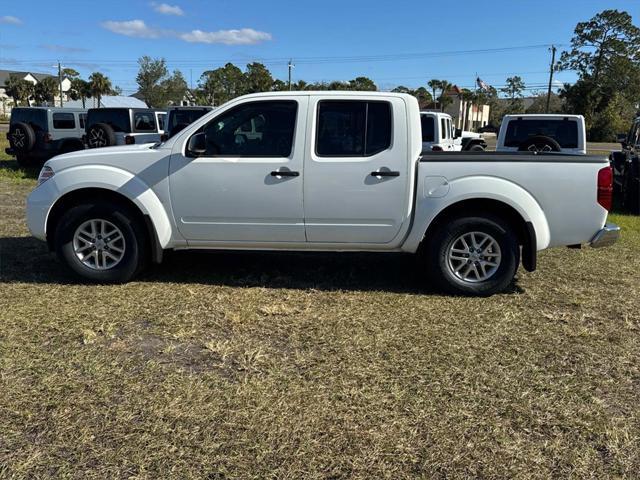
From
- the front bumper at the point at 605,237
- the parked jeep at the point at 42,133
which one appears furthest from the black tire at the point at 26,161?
the front bumper at the point at 605,237

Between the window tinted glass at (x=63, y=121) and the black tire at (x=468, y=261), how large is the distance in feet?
44.3

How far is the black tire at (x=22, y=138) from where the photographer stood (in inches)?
579

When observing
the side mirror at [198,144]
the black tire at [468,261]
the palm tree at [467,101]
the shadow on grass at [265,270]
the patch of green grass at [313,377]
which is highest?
the palm tree at [467,101]

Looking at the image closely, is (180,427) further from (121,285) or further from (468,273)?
(468,273)

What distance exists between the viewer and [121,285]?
5367 millimetres

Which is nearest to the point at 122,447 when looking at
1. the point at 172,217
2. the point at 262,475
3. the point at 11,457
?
the point at 11,457

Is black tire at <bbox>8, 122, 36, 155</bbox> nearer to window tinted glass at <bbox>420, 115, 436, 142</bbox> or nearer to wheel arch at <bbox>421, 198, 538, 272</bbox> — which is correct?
window tinted glass at <bbox>420, 115, 436, 142</bbox>

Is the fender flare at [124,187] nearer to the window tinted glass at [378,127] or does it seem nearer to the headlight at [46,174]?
the headlight at [46,174]

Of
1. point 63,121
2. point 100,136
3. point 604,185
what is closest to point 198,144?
point 604,185

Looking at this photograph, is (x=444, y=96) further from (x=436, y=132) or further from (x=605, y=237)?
(x=605, y=237)

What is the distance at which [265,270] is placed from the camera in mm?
6004

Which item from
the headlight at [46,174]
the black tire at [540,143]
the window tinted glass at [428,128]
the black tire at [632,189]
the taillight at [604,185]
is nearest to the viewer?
the taillight at [604,185]

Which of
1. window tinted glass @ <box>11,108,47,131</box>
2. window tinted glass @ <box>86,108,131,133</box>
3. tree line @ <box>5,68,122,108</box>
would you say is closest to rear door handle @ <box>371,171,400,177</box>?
window tinted glass @ <box>86,108,131,133</box>

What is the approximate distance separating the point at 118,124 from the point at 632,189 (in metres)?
12.2
